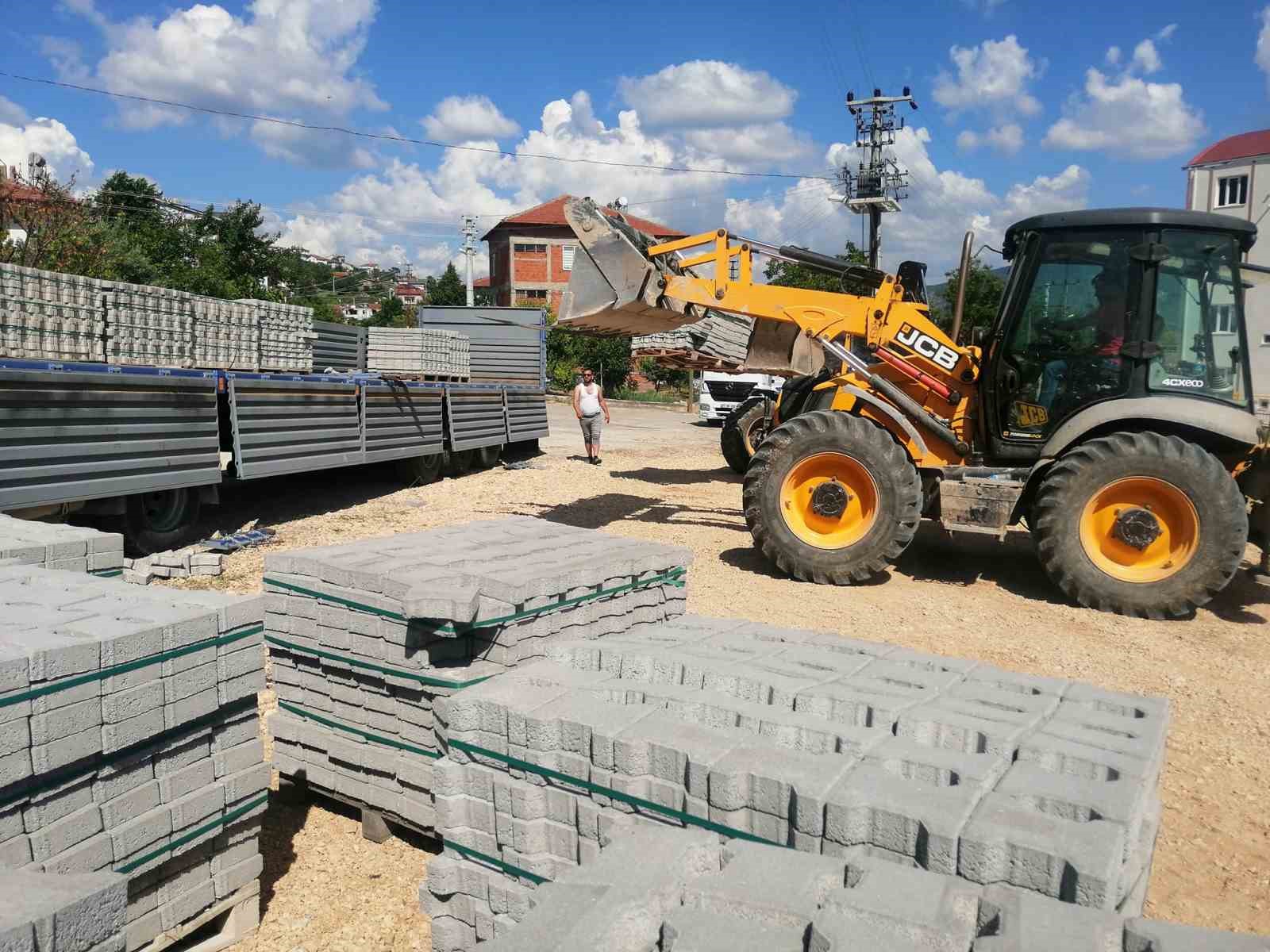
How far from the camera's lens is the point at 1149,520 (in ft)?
25.3

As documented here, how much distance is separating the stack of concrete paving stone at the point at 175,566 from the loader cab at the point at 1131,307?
751 cm

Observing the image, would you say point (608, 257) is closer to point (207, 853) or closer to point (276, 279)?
point (207, 853)

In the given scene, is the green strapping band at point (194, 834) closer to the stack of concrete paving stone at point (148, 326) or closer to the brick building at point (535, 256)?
the stack of concrete paving stone at point (148, 326)

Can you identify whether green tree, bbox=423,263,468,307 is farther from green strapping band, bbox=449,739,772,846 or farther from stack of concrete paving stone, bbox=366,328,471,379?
green strapping band, bbox=449,739,772,846

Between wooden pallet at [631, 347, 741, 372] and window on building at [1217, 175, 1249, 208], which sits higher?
window on building at [1217, 175, 1249, 208]

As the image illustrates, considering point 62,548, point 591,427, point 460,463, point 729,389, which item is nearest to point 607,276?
point 62,548

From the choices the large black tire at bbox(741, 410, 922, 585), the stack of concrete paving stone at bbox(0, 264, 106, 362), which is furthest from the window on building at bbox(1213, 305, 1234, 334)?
the stack of concrete paving stone at bbox(0, 264, 106, 362)

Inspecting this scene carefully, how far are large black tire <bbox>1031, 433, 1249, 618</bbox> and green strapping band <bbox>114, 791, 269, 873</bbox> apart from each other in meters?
6.44

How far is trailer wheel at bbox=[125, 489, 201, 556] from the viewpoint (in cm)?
918

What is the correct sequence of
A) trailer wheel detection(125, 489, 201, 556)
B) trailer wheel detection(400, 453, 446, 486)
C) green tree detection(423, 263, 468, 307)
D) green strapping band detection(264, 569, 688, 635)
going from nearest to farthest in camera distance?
green strapping band detection(264, 569, 688, 635) → trailer wheel detection(125, 489, 201, 556) → trailer wheel detection(400, 453, 446, 486) → green tree detection(423, 263, 468, 307)

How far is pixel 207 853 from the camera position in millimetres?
3615

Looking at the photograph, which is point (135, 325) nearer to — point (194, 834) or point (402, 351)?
point (402, 351)

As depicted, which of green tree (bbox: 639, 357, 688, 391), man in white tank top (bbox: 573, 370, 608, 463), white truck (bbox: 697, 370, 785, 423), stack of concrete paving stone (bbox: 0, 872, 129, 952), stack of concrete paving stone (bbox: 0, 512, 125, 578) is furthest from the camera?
green tree (bbox: 639, 357, 688, 391)

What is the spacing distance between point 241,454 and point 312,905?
7071 millimetres
